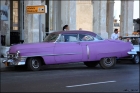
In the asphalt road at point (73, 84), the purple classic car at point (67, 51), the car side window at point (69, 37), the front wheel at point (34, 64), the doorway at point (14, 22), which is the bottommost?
the asphalt road at point (73, 84)

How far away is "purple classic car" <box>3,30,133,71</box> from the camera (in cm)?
1210

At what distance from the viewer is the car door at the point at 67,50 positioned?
12.3 m

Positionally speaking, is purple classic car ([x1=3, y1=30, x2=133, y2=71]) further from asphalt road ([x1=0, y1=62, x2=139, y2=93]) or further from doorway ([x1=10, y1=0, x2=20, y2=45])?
doorway ([x1=10, y1=0, x2=20, y2=45])

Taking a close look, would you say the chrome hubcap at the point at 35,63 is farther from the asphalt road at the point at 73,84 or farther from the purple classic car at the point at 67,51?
the asphalt road at the point at 73,84

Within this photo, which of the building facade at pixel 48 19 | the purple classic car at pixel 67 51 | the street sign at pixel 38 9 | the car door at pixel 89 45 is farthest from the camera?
the building facade at pixel 48 19

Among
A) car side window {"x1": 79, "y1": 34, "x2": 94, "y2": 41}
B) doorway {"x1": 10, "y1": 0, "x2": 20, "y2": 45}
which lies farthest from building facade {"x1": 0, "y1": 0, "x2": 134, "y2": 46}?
car side window {"x1": 79, "y1": 34, "x2": 94, "y2": 41}

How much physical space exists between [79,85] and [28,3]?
420 inches

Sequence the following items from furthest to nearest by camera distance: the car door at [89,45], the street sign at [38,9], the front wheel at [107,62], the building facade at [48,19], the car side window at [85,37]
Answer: the building facade at [48,19], the street sign at [38,9], the front wheel at [107,62], the car side window at [85,37], the car door at [89,45]

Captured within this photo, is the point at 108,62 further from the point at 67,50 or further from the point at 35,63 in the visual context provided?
the point at 35,63

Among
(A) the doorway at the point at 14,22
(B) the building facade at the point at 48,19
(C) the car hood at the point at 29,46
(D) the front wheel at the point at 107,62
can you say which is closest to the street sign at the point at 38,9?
(B) the building facade at the point at 48,19

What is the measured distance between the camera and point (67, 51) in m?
12.4

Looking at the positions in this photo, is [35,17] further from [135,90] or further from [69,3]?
[135,90]

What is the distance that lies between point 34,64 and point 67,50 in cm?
142

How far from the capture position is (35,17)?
18.4m
